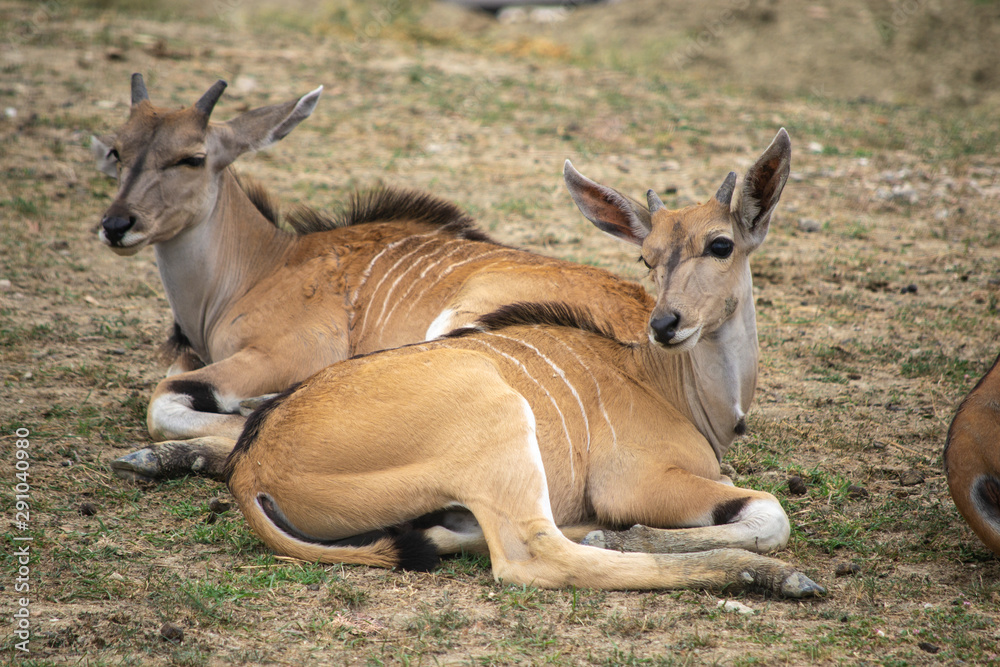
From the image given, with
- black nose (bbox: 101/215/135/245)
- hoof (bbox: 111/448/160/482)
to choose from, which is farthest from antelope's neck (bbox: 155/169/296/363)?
hoof (bbox: 111/448/160/482)

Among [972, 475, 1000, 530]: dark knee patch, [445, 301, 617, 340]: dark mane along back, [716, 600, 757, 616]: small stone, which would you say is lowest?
[716, 600, 757, 616]: small stone

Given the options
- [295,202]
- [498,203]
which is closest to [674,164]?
[498,203]

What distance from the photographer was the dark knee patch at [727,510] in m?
3.48

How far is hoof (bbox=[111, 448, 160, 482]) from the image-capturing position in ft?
13.4

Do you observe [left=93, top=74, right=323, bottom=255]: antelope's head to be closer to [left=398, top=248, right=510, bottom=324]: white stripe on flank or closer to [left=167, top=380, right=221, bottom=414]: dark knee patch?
[left=167, top=380, right=221, bottom=414]: dark knee patch

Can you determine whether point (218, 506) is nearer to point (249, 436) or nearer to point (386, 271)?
point (249, 436)

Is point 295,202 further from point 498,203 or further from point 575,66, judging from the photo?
point 575,66

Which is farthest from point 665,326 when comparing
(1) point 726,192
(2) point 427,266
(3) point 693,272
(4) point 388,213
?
(4) point 388,213

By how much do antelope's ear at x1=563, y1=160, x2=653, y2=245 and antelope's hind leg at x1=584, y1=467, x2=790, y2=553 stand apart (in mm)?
1056

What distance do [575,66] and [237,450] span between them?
338 inches

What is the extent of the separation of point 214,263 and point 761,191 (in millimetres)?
2912

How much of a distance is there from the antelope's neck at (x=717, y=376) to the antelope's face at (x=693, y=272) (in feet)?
0.33

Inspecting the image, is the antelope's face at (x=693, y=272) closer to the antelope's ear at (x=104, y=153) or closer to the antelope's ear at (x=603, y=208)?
the antelope's ear at (x=603, y=208)

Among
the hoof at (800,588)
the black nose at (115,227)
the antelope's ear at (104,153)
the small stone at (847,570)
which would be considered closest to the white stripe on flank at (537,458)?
the hoof at (800,588)
